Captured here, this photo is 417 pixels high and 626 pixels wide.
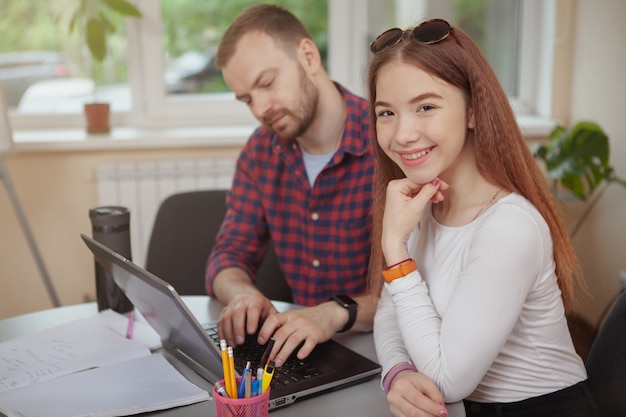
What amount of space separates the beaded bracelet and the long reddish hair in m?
0.28

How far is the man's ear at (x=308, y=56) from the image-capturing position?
1.75m

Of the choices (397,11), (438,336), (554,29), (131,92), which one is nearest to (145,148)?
(131,92)

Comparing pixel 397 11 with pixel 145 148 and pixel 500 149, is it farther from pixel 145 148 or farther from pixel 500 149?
pixel 500 149

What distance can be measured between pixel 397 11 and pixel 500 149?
2080 millimetres

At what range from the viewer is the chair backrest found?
1.21 metres

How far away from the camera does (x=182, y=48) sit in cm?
301

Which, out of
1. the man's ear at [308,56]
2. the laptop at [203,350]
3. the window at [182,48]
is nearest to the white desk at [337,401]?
the laptop at [203,350]

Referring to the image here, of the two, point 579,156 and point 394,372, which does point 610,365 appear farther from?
point 579,156

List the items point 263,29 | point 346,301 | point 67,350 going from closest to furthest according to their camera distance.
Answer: point 67,350 → point 346,301 → point 263,29

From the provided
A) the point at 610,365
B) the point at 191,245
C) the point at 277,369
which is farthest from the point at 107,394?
the point at 191,245

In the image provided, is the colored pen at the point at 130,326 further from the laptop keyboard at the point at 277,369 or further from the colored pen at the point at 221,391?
the colored pen at the point at 221,391

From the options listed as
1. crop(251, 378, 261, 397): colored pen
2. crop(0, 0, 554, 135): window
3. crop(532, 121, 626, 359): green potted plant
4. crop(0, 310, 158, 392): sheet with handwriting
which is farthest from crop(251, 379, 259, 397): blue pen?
crop(0, 0, 554, 135): window

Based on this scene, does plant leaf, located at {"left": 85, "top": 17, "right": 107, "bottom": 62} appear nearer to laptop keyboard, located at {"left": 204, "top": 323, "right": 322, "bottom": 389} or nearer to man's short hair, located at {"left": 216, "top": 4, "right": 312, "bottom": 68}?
man's short hair, located at {"left": 216, "top": 4, "right": 312, "bottom": 68}

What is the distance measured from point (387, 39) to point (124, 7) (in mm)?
1689
